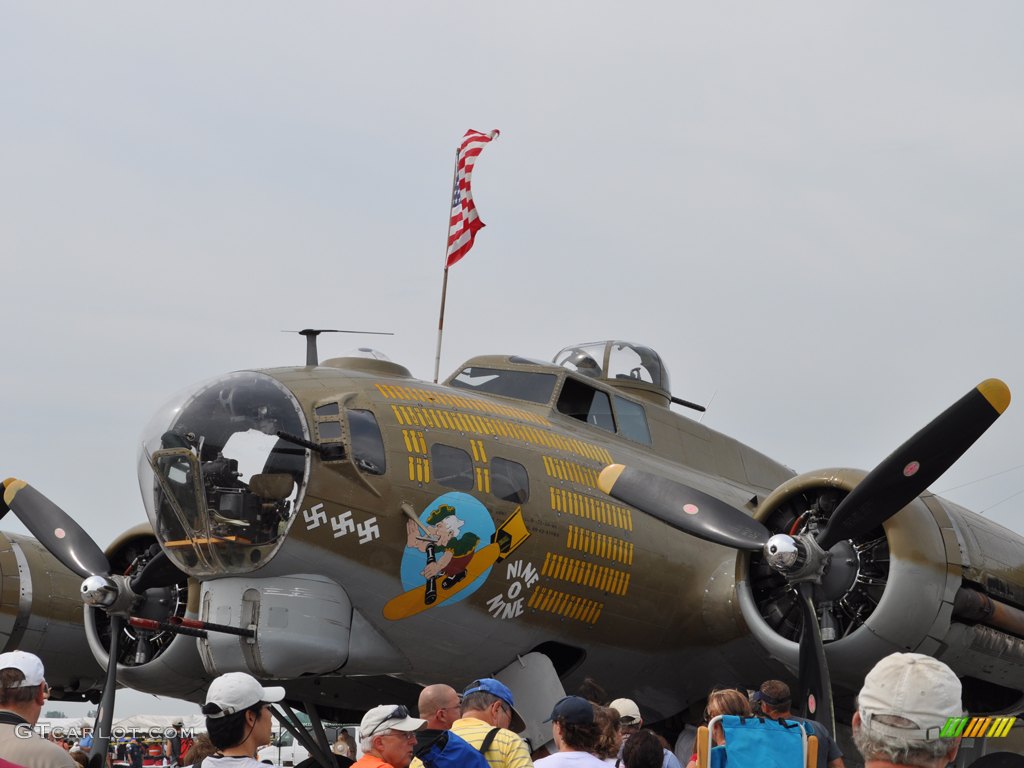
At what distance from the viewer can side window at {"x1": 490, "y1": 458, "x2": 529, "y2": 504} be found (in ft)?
35.4

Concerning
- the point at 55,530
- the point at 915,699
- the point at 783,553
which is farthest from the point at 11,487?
the point at 915,699

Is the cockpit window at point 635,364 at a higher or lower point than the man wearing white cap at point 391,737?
higher

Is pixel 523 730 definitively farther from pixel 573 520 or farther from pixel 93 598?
pixel 93 598

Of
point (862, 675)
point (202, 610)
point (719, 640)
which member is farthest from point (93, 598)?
point (862, 675)

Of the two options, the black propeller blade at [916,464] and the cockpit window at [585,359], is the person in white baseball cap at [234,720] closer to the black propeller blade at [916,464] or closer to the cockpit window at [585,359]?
the black propeller blade at [916,464]

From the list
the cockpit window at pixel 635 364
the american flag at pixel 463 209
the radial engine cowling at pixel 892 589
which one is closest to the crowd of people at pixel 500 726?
the radial engine cowling at pixel 892 589

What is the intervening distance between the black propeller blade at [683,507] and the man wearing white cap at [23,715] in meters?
6.62

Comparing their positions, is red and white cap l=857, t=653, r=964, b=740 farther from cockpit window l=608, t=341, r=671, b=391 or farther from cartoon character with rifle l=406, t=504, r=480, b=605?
cockpit window l=608, t=341, r=671, b=391

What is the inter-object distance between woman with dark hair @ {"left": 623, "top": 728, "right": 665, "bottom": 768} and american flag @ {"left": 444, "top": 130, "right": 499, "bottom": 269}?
10.9m

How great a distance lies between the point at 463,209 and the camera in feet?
55.0

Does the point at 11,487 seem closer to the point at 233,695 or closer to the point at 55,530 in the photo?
the point at 55,530

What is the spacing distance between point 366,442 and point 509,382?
9.85 ft

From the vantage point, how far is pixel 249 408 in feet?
32.6

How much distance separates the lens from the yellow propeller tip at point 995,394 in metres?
10.6
